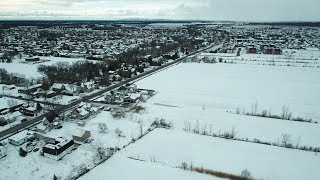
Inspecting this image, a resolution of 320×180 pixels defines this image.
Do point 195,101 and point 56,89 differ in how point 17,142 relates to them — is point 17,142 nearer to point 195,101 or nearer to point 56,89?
point 56,89

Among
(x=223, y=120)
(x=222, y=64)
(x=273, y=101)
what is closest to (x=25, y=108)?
(x=223, y=120)

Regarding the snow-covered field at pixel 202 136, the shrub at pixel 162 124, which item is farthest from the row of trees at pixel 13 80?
the shrub at pixel 162 124

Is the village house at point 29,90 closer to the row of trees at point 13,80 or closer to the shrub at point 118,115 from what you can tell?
the row of trees at point 13,80

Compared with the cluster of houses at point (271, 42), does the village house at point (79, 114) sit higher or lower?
lower

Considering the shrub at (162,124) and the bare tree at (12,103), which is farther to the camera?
the bare tree at (12,103)

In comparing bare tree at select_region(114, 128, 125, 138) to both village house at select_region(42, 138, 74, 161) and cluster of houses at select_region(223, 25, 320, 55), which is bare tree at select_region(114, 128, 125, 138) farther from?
cluster of houses at select_region(223, 25, 320, 55)
